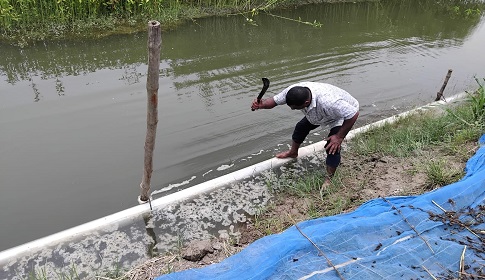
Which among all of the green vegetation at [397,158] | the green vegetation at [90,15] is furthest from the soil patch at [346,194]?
the green vegetation at [90,15]

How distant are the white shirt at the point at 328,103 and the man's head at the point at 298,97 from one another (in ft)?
0.32

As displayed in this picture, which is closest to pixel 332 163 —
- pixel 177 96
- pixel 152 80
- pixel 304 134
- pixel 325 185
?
pixel 325 185

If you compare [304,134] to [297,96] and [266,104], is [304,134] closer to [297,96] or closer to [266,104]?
[266,104]

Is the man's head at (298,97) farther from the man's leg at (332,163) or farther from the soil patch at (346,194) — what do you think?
the soil patch at (346,194)

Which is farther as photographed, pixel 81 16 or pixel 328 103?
pixel 81 16

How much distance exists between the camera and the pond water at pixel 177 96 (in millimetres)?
3932

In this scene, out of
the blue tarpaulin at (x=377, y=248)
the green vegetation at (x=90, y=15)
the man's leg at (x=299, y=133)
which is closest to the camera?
the blue tarpaulin at (x=377, y=248)

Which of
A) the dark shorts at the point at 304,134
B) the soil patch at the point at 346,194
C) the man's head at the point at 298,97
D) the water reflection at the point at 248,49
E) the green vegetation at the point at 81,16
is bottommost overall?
the soil patch at the point at 346,194

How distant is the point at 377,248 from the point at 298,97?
1.32m

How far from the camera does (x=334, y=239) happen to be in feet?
8.34

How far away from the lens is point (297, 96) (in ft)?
10.5

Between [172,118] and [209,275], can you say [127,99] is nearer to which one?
[172,118]

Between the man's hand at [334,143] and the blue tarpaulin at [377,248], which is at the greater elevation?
the man's hand at [334,143]

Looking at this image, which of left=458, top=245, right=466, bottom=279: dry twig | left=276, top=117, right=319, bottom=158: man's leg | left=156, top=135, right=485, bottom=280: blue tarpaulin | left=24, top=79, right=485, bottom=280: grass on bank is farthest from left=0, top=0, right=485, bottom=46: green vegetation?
left=458, top=245, right=466, bottom=279: dry twig
